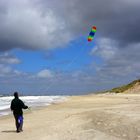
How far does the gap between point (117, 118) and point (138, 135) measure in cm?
391

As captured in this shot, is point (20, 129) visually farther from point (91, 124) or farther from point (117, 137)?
point (117, 137)

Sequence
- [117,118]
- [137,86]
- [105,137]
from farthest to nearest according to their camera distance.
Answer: [137,86] → [117,118] → [105,137]

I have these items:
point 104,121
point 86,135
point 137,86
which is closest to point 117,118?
point 104,121

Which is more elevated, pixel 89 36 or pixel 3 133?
pixel 89 36

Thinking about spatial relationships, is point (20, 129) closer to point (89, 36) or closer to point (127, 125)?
point (127, 125)

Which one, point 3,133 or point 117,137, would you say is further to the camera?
point 3,133

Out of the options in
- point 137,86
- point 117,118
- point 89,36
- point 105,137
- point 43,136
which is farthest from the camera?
point 137,86

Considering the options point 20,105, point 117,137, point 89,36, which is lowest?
point 117,137

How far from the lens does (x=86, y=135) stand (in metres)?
16.5

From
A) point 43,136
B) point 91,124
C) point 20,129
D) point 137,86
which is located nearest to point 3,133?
point 20,129

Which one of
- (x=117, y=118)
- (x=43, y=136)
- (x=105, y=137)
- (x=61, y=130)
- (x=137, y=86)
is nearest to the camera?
(x=105, y=137)

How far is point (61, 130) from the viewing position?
18.5 m

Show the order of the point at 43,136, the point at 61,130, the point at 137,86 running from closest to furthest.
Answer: the point at 43,136, the point at 61,130, the point at 137,86

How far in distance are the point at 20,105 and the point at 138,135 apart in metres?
6.32
